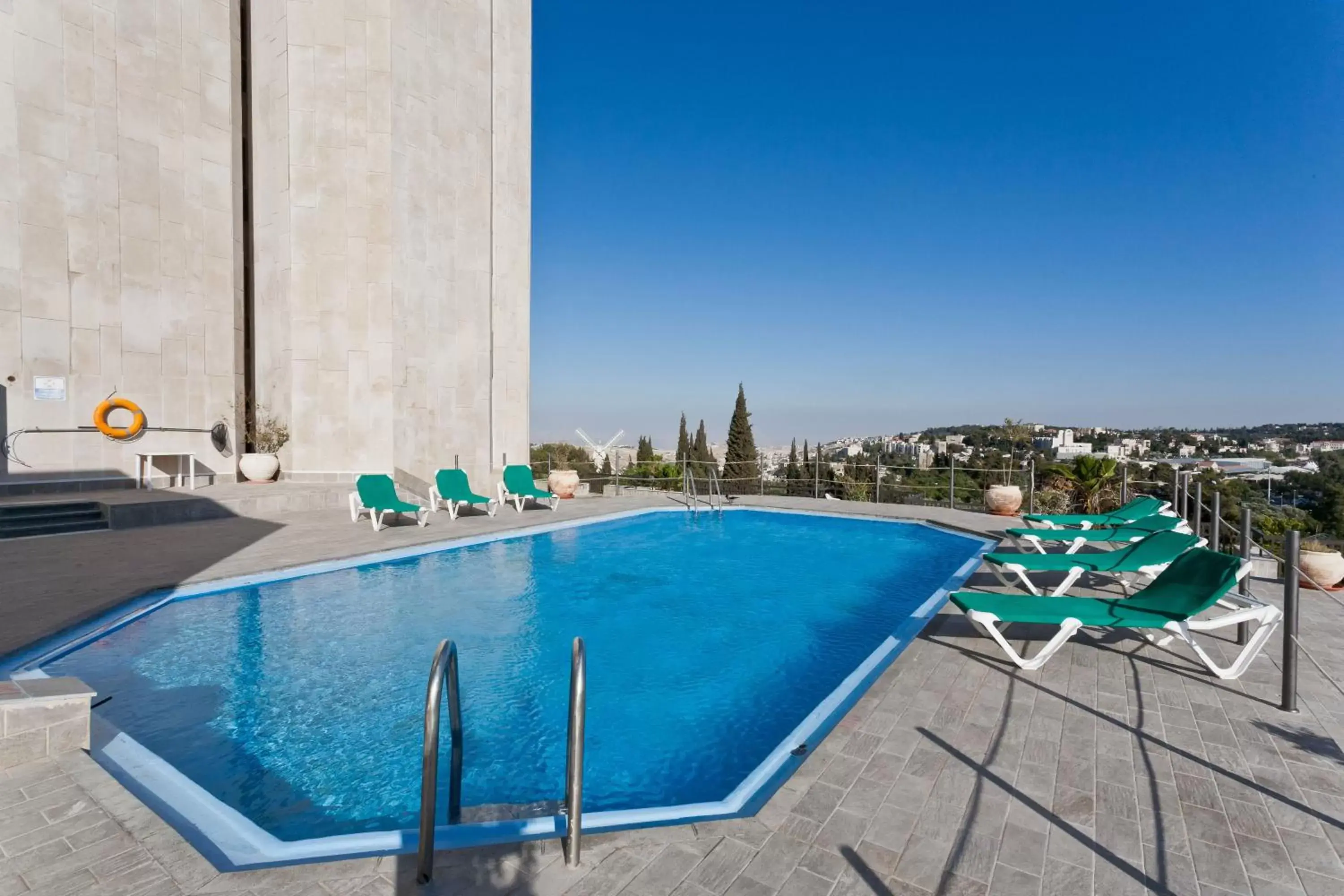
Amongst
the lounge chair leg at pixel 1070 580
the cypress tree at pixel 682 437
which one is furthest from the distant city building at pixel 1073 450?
the cypress tree at pixel 682 437

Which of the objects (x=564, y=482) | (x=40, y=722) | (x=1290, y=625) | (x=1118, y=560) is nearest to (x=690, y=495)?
(x=564, y=482)

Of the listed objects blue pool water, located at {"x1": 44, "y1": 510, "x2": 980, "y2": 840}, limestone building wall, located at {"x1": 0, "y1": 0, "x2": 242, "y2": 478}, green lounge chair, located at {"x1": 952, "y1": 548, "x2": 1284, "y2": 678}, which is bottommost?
blue pool water, located at {"x1": 44, "y1": 510, "x2": 980, "y2": 840}

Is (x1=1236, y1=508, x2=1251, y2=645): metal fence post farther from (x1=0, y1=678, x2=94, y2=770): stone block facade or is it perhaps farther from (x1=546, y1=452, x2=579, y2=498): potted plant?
(x1=546, y1=452, x2=579, y2=498): potted plant

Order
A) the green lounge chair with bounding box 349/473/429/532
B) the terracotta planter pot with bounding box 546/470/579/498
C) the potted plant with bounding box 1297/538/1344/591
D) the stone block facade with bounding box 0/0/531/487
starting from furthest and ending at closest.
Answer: the terracotta planter pot with bounding box 546/470/579/498 → the stone block facade with bounding box 0/0/531/487 → the green lounge chair with bounding box 349/473/429/532 → the potted plant with bounding box 1297/538/1344/591

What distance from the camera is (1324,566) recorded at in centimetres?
573

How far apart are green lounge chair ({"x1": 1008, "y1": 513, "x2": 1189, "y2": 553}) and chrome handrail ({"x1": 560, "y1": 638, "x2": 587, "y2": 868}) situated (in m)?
6.03

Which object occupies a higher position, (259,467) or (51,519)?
(259,467)

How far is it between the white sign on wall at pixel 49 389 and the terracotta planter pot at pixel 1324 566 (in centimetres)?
1574

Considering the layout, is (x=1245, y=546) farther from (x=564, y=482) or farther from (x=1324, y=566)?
(x=564, y=482)

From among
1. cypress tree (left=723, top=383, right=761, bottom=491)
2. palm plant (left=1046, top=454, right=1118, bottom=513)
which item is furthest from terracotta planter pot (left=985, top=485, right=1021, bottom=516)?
cypress tree (left=723, top=383, right=761, bottom=491)

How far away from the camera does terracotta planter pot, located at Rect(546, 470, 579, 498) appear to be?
1311 cm

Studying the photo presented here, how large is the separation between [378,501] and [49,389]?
543 centimetres

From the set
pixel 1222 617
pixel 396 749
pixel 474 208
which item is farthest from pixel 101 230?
pixel 1222 617

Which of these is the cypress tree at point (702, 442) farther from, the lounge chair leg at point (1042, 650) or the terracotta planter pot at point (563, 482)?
the lounge chair leg at point (1042, 650)
